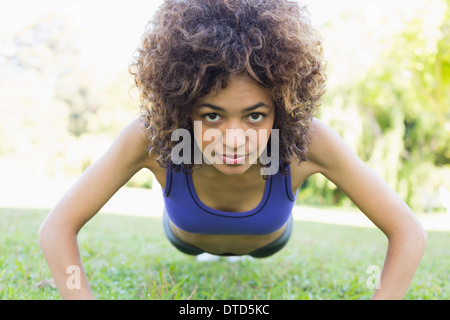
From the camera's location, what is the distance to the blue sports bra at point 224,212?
2023 millimetres

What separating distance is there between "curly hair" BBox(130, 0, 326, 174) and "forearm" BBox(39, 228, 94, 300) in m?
0.54

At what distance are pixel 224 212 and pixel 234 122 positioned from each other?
0.67 meters

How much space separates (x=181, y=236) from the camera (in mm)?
2539

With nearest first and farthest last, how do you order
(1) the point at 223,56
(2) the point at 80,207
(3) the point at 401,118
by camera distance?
(1) the point at 223,56, (2) the point at 80,207, (3) the point at 401,118

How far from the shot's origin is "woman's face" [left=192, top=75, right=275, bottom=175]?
59.5 inches

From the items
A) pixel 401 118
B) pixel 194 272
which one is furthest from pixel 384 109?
pixel 194 272

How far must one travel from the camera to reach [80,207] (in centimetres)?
171

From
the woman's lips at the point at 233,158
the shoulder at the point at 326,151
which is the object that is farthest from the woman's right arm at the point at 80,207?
the shoulder at the point at 326,151

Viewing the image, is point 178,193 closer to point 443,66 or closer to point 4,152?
point 443,66

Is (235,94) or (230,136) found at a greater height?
(235,94)

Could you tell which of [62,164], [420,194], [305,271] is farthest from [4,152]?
[305,271]

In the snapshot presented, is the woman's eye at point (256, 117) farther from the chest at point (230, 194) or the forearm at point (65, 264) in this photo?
the forearm at point (65, 264)

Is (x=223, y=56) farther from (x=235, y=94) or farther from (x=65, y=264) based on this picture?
(x=65, y=264)

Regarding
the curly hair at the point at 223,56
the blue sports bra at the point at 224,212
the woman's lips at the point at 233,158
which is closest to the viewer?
the curly hair at the point at 223,56
